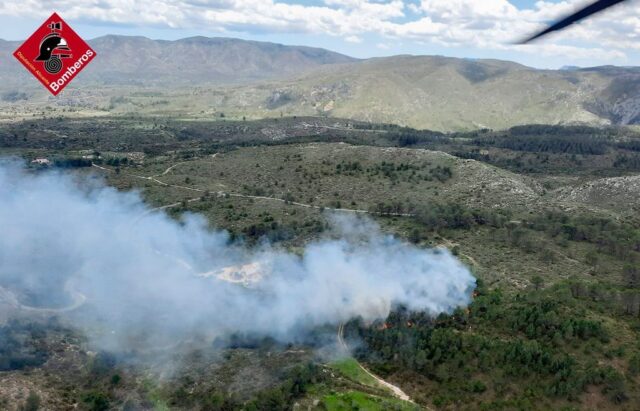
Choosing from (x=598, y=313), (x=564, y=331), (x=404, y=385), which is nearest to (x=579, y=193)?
(x=598, y=313)

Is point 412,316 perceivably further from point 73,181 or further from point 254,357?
point 73,181

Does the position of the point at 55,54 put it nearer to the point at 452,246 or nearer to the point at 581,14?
the point at 581,14

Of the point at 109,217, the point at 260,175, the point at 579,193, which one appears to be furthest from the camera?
the point at 260,175

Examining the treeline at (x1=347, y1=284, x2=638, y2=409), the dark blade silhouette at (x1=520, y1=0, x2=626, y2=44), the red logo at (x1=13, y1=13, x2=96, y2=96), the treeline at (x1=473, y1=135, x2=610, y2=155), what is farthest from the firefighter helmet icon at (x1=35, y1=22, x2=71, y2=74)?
the treeline at (x1=473, y1=135, x2=610, y2=155)

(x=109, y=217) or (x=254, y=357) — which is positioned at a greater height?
(x=109, y=217)

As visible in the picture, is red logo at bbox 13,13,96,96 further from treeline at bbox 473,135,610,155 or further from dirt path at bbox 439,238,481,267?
treeline at bbox 473,135,610,155

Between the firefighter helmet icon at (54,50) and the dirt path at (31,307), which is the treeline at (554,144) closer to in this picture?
the dirt path at (31,307)

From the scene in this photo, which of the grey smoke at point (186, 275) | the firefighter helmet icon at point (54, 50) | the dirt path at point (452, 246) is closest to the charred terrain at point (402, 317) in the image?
the dirt path at point (452, 246)
